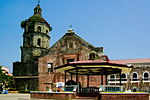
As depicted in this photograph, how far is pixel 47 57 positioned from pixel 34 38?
5804mm

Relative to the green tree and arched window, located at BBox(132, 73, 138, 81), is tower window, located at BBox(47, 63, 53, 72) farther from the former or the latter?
arched window, located at BBox(132, 73, 138, 81)

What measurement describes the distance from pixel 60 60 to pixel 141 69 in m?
15.0

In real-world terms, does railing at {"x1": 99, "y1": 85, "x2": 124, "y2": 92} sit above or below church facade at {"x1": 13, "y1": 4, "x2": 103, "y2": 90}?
below

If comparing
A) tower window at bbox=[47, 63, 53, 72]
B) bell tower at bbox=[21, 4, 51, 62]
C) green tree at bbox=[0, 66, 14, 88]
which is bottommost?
green tree at bbox=[0, 66, 14, 88]

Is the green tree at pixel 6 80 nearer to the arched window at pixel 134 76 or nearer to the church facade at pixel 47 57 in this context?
the church facade at pixel 47 57

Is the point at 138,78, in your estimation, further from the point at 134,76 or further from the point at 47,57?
the point at 47,57

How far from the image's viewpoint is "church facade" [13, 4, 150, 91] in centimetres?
3634

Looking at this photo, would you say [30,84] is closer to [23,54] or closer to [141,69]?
[23,54]

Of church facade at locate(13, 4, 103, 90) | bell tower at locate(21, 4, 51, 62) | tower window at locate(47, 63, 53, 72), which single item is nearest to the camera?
church facade at locate(13, 4, 103, 90)

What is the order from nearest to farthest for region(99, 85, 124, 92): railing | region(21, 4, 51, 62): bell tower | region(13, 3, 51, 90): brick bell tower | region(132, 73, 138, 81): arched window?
region(99, 85, 124, 92): railing < region(13, 3, 51, 90): brick bell tower < region(132, 73, 138, 81): arched window < region(21, 4, 51, 62): bell tower

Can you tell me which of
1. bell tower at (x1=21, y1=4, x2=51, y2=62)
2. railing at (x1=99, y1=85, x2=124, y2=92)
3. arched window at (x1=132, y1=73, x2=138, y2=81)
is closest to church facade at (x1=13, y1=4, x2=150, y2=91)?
bell tower at (x1=21, y1=4, x2=51, y2=62)

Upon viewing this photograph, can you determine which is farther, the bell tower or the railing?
the bell tower

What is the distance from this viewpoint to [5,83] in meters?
Answer: 43.2

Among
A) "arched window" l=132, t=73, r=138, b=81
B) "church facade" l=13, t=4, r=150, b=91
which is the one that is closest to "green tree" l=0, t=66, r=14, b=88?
"church facade" l=13, t=4, r=150, b=91
